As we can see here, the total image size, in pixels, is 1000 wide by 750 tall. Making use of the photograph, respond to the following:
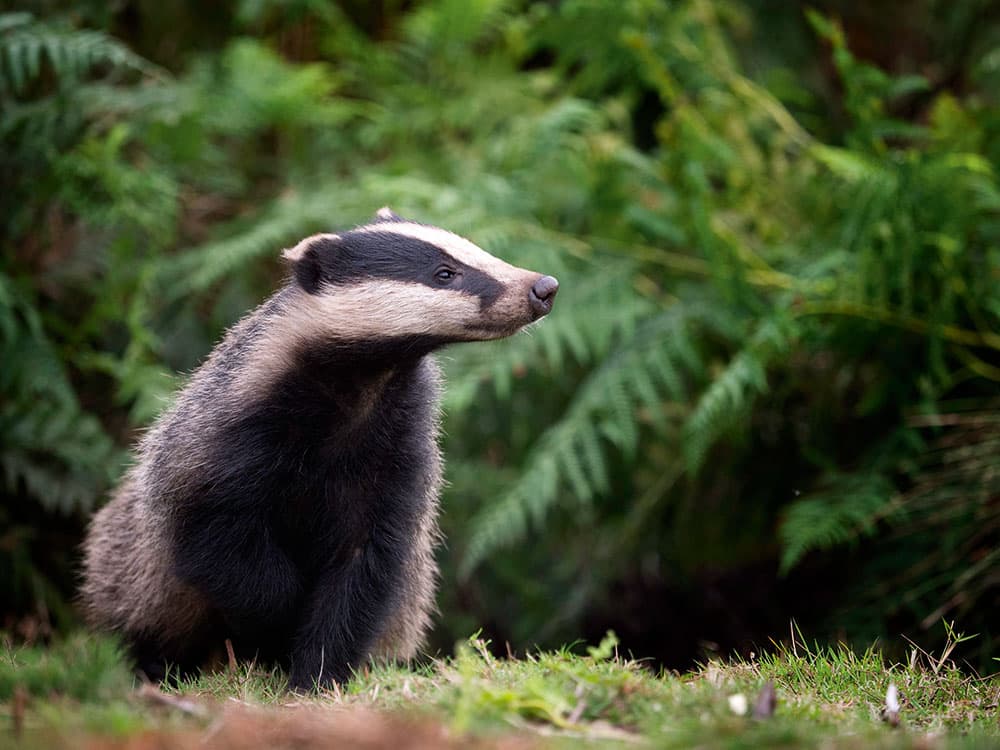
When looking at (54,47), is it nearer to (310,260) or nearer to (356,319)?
(310,260)

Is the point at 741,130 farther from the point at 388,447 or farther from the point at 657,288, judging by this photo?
the point at 388,447

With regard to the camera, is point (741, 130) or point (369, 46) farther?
point (369, 46)

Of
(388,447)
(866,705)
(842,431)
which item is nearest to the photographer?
(866,705)

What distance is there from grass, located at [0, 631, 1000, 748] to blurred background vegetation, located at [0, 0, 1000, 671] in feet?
7.20

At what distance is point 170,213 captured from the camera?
8344 millimetres

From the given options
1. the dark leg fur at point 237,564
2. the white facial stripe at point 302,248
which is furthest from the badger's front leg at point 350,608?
the white facial stripe at point 302,248

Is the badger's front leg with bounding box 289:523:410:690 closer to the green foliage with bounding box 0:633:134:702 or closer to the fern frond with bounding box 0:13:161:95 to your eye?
the green foliage with bounding box 0:633:134:702

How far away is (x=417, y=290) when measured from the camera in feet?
15.2

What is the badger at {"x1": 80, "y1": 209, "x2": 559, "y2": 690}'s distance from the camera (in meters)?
4.64

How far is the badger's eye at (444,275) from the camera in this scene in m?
4.67

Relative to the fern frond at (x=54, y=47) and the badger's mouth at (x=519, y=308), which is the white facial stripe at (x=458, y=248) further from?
the fern frond at (x=54, y=47)

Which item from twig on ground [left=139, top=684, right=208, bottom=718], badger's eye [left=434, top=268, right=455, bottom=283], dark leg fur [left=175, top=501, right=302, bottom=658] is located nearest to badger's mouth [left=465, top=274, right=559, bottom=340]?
badger's eye [left=434, top=268, right=455, bottom=283]

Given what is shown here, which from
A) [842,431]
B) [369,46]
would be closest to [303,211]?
[369,46]

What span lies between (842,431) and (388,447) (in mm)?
3703
